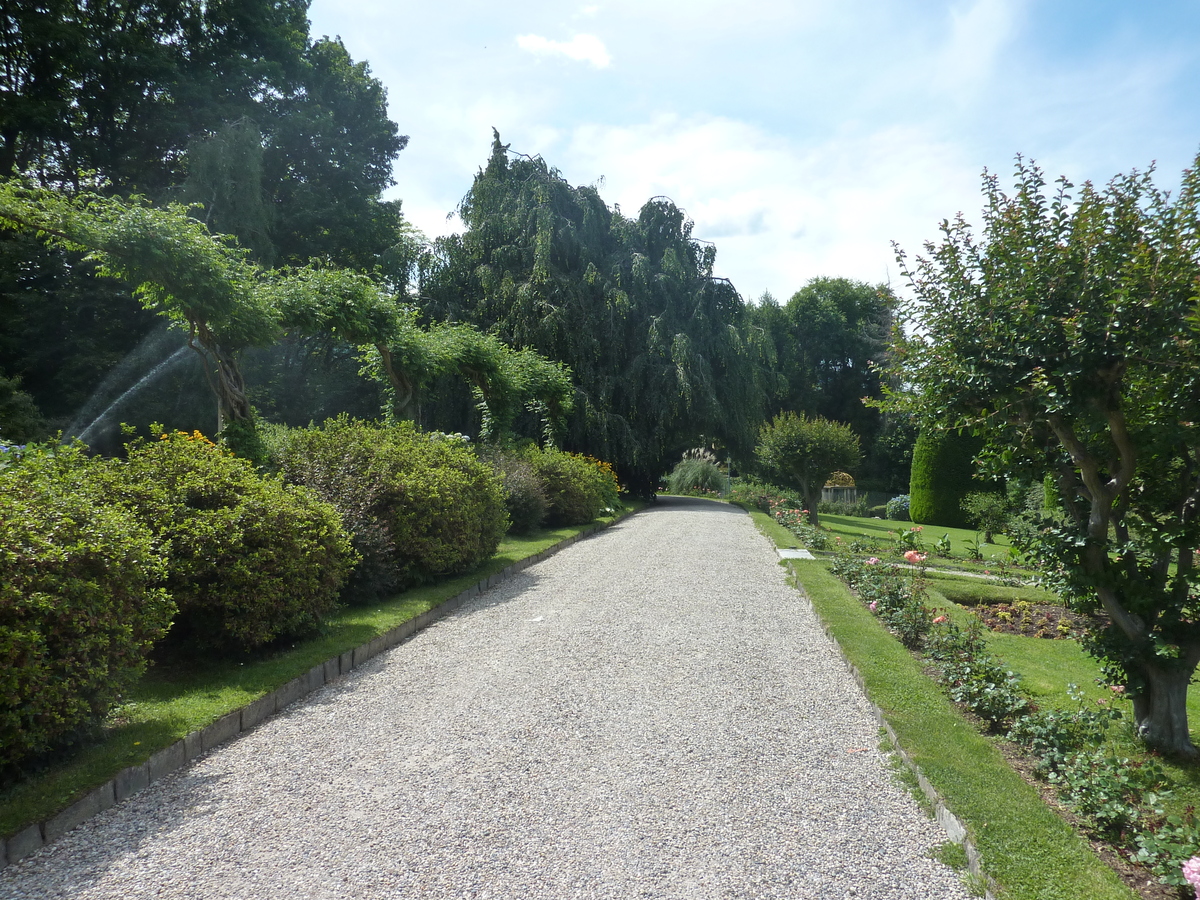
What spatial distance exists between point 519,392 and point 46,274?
1395 cm

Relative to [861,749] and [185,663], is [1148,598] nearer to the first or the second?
[861,749]

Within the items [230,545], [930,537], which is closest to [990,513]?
[930,537]

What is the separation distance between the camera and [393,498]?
23.5 feet

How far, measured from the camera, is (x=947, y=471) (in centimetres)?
2116

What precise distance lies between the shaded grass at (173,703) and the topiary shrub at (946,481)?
18.3m

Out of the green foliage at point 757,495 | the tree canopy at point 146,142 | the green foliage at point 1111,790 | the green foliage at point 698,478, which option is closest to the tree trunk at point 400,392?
the tree canopy at point 146,142

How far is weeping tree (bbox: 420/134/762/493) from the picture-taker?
20984 mm

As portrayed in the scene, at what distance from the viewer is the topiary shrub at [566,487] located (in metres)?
13.8

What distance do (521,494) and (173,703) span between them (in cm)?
819

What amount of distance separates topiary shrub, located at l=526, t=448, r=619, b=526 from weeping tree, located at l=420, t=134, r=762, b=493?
5305mm

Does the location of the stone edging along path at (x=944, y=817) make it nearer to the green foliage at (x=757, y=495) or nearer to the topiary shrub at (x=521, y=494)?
the topiary shrub at (x=521, y=494)

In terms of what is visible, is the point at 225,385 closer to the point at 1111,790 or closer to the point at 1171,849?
the point at 1111,790

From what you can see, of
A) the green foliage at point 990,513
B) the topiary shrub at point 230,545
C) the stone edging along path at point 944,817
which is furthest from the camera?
the green foliage at point 990,513

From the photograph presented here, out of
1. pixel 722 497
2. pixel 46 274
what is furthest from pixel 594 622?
pixel 722 497
